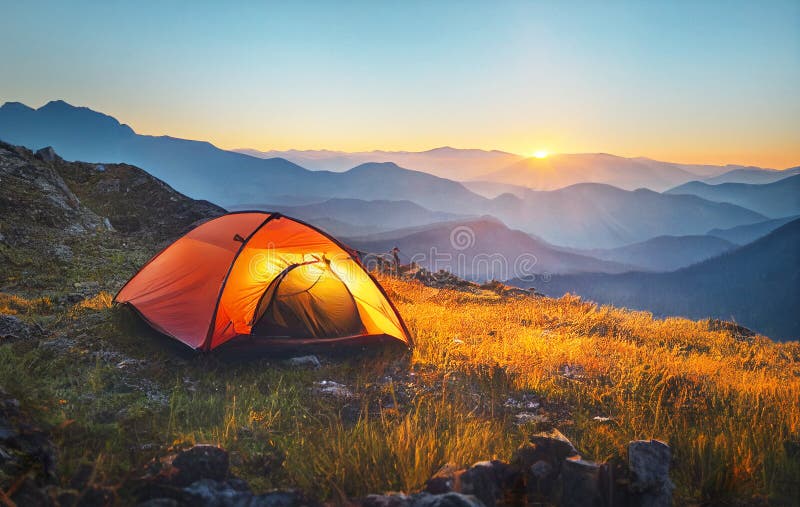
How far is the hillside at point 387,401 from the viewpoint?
4.38m

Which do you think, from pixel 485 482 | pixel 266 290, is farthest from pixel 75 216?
pixel 485 482

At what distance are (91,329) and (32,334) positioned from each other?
939 mm

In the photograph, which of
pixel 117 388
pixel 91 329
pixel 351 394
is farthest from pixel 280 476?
pixel 91 329

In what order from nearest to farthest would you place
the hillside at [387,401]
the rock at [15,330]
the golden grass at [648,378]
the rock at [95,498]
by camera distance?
the rock at [95,498], the hillside at [387,401], the golden grass at [648,378], the rock at [15,330]

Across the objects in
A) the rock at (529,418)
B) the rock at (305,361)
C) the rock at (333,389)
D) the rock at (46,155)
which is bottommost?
the rock at (529,418)

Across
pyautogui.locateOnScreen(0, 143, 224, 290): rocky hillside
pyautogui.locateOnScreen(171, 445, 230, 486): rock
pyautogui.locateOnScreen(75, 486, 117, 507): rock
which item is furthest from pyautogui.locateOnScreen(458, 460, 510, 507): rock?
pyautogui.locateOnScreen(0, 143, 224, 290): rocky hillside

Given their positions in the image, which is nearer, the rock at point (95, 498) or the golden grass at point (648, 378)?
the rock at point (95, 498)

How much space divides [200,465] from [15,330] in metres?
7.09

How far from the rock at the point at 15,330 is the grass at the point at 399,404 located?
0.36 m

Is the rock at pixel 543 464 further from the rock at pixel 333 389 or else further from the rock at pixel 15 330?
the rock at pixel 15 330

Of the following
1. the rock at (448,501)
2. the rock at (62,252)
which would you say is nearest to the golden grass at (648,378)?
the rock at (448,501)

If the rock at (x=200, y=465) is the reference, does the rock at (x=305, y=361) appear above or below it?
below

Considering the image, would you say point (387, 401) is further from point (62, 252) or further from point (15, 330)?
point (62, 252)

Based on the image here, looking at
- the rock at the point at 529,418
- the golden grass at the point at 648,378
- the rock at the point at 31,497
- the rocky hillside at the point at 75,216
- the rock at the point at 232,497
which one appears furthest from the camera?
the rocky hillside at the point at 75,216
